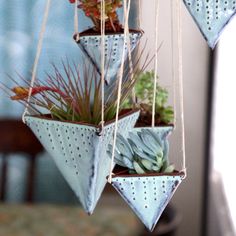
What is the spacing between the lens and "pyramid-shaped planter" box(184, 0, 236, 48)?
987mm

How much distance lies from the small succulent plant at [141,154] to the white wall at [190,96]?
1796 mm

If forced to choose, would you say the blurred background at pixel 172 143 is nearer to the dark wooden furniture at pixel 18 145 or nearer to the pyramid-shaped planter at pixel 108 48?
the dark wooden furniture at pixel 18 145

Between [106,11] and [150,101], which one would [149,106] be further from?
[106,11]

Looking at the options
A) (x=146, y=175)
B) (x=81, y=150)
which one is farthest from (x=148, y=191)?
(x=81, y=150)

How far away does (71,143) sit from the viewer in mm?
1015

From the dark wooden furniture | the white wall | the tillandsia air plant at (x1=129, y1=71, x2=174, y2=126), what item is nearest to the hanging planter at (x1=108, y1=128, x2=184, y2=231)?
the tillandsia air plant at (x1=129, y1=71, x2=174, y2=126)

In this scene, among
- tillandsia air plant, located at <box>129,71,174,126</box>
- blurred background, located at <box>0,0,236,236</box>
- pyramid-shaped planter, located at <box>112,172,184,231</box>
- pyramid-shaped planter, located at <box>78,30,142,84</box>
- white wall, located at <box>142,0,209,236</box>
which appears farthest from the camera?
white wall, located at <box>142,0,209,236</box>

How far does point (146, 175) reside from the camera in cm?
96

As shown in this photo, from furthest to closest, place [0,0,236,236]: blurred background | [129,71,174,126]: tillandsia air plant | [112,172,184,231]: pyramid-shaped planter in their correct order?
1. [0,0,236,236]: blurred background
2. [129,71,174,126]: tillandsia air plant
3. [112,172,184,231]: pyramid-shaped planter

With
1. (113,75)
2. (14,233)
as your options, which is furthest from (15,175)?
(113,75)

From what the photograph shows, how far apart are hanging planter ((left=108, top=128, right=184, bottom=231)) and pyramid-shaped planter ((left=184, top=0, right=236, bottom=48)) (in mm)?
199

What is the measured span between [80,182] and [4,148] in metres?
2.02

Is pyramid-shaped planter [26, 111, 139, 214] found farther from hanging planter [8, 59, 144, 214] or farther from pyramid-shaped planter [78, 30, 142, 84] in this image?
pyramid-shaped planter [78, 30, 142, 84]

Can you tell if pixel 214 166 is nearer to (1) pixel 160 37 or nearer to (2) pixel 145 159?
(1) pixel 160 37
